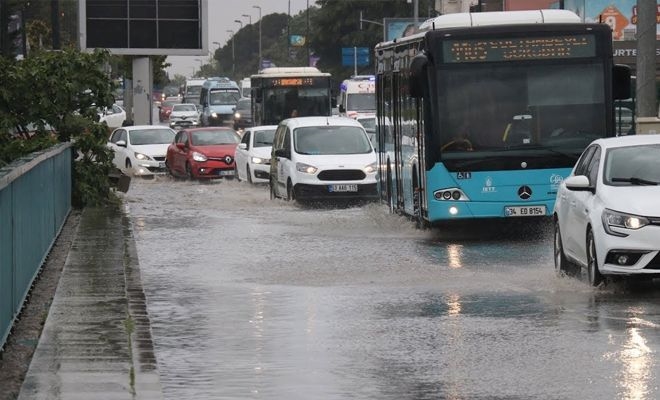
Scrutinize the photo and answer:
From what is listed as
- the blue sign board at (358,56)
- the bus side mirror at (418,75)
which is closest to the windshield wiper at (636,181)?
the bus side mirror at (418,75)

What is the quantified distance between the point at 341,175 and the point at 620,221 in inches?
644

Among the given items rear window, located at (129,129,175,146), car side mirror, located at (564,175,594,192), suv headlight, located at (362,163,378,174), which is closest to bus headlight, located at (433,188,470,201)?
car side mirror, located at (564,175,594,192)

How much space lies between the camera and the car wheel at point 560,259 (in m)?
16.9

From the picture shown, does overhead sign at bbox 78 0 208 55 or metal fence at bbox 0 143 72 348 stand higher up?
overhead sign at bbox 78 0 208 55

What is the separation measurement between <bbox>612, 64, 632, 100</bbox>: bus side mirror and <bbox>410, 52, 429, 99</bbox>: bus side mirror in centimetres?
238

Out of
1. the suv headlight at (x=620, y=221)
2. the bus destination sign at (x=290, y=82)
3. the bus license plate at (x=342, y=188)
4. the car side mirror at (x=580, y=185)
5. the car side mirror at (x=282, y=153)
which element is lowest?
the bus license plate at (x=342, y=188)

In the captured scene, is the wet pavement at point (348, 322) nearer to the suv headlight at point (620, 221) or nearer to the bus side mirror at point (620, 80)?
the suv headlight at point (620, 221)

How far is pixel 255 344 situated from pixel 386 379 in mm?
1863

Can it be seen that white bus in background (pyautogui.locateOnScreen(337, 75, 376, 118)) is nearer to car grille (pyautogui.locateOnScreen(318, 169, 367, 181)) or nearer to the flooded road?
car grille (pyautogui.locateOnScreen(318, 169, 367, 181))

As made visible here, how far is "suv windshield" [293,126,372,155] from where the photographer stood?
32.2 meters

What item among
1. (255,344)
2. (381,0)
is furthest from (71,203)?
(381,0)

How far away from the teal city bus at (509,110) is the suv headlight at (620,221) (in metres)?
7.08

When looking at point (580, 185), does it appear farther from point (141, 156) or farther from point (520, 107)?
point (141, 156)

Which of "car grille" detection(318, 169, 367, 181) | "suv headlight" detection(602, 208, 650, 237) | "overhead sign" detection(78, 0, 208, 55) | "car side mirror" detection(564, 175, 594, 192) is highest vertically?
"overhead sign" detection(78, 0, 208, 55)
